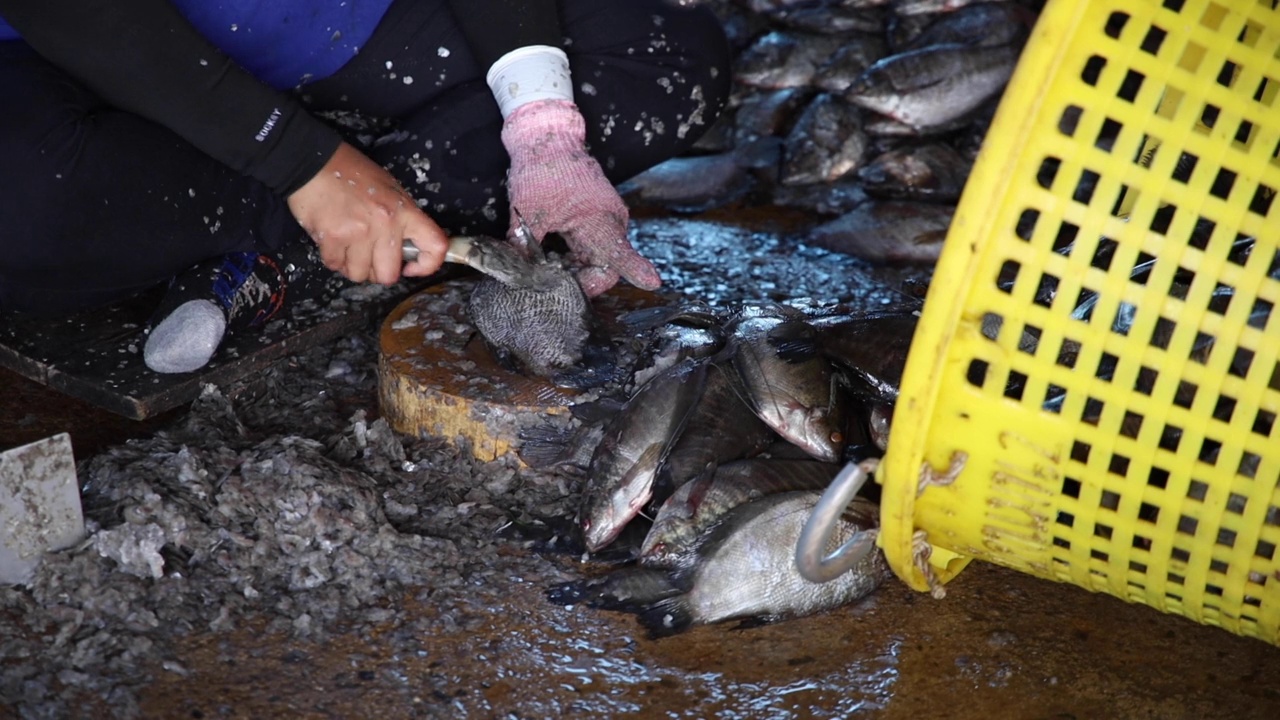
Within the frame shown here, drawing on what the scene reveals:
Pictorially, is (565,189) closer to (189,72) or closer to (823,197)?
(189,72)

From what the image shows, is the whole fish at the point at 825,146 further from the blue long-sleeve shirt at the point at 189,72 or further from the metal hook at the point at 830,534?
the metal hook at the point at 830,534

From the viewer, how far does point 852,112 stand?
4367 millimetres

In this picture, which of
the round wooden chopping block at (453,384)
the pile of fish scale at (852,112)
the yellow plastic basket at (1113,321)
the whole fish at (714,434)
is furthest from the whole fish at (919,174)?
the yellow plastic basket at (1113,321)

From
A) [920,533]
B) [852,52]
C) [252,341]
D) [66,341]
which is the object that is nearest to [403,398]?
[252,341]

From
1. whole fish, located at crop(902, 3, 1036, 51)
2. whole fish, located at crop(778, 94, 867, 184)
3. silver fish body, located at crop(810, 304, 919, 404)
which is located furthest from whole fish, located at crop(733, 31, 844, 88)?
silver fish body, located at crop(810, 304, 919, 404)

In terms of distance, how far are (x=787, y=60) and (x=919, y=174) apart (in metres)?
0.90

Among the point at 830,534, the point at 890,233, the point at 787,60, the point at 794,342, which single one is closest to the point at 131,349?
the point at 794,342

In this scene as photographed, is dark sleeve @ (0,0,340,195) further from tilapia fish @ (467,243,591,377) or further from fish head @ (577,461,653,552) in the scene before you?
fish head @ (577,461,653,552)

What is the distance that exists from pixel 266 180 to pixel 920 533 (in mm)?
1411

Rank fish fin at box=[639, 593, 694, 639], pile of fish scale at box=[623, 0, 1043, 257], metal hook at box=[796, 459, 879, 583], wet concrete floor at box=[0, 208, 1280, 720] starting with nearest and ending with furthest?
metal hook at box=[796, 459, 879, 583]
wet concrete floor at box=[0, 208, 1280, 720]
fish fin at box=[639, 593, 694, 639]
pile of fish scale at box=[623, 0, 1043, 257]

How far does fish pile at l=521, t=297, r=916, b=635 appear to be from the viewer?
181 cm

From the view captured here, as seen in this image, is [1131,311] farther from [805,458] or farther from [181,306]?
[181,306]

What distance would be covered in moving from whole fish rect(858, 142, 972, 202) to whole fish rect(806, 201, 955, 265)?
0.35 m

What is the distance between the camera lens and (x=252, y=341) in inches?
98.8
